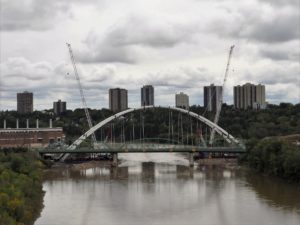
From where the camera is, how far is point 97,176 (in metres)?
46.8

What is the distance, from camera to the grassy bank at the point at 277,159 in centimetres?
3691

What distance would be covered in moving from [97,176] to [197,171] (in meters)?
8.29

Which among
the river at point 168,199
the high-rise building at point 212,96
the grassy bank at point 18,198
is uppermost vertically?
the high-rise building at point 212,96

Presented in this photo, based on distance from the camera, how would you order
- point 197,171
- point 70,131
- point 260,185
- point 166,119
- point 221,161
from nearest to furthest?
point 260,185, point 197,171, point 221,161, point 166,119, point 70,131

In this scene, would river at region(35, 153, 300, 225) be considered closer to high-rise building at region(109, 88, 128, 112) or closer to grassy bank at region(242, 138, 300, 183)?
grassy bank at region(242, 138, 300, 183)

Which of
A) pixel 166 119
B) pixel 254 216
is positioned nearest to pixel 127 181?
pixel 254 216

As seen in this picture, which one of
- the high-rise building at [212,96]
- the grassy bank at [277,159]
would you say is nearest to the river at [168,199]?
the grassy bank at [277,159]

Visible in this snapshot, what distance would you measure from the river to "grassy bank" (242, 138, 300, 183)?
82 cm

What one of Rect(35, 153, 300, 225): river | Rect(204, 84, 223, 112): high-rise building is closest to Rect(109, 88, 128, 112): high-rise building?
Rect(204, 84, 223, 112): high-rise building

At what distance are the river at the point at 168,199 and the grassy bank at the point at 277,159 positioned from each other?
0.82 metres

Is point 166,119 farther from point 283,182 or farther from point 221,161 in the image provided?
point 283,182

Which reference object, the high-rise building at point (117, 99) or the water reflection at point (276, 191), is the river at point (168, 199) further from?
the high-rise building at point (117, 99)

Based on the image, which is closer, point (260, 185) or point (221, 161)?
point (260, 185)

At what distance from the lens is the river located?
25841 mm
